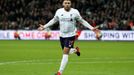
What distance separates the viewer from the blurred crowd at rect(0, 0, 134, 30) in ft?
139

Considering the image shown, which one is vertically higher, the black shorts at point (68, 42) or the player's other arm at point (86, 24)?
the player's other arm at point (86, 24)

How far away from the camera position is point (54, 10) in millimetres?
44312

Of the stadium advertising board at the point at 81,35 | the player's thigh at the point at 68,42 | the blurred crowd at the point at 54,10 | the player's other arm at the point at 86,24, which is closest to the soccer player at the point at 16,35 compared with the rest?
the stadium advertising board at the point at 81,35

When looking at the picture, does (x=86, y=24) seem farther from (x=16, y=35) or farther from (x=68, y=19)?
(x=16, y=35)

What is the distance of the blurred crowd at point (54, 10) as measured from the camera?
42250mm

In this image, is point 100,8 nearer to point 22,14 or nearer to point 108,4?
point 108,4

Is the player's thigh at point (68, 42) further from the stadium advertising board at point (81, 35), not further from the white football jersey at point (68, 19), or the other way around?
the stadium advertising board at point (81, 35)

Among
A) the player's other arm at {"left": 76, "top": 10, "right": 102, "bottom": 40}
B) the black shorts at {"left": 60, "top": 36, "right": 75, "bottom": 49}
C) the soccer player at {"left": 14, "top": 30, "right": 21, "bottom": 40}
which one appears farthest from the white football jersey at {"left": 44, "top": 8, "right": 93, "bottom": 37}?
the soccer player at {"left": 14, "top": 30, "right": 21, "bottom": 40}

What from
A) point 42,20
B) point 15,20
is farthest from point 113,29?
point 15,20

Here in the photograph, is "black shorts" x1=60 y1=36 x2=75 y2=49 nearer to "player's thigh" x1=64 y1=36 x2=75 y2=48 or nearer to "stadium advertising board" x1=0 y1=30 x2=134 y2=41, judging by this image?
"player's thigh" x1=64 y1=36 x2=75 y2=48

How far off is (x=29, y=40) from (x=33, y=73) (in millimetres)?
24900

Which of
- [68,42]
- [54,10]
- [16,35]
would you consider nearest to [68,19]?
[68,42]

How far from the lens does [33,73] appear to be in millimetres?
15789

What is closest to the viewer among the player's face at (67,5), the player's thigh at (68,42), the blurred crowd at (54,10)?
the player's face at (67,5)
